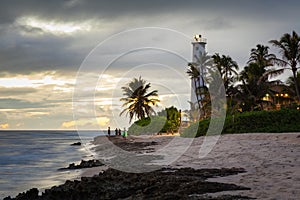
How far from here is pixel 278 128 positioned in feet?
82.2

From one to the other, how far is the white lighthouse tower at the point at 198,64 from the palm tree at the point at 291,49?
1368 cm

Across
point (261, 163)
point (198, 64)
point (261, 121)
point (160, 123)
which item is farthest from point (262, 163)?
point (160, 123)

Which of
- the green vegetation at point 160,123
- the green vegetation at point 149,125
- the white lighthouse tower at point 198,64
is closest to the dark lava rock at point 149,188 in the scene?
the white lighthouse tower at point 198,64

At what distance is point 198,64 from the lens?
50.3 meters

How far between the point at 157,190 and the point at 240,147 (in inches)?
387

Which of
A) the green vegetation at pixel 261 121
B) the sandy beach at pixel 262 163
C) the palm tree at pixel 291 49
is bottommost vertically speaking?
the sandy beach at pixel 262 163

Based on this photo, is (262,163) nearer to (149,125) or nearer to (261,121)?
(261,121)

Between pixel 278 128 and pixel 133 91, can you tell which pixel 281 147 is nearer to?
pixel 278 128

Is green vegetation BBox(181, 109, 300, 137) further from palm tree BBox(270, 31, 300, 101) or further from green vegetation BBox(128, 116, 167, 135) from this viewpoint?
green vegetation BBox(128, 116, 167, 135)

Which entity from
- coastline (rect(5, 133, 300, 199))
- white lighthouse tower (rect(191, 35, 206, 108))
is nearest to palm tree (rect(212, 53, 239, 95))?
white lighthouse tower (rect(191, 35, 206, 108))

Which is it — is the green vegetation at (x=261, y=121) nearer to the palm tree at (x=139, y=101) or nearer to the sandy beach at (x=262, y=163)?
the sandy beach at (x=262, y=163)

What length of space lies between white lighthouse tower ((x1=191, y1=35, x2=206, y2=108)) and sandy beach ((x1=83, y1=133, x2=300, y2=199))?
2503cm

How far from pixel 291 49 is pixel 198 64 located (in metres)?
16.9

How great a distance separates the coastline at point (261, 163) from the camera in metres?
8.65
